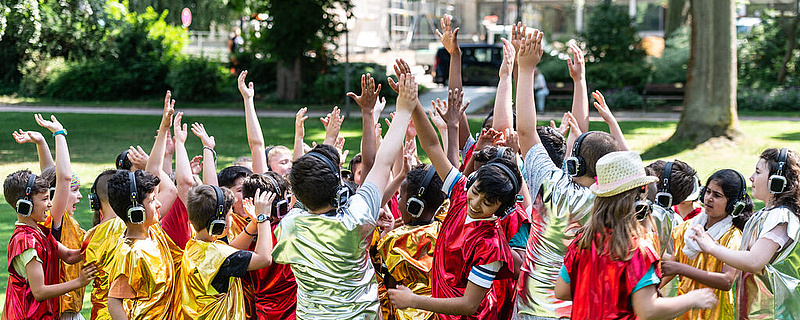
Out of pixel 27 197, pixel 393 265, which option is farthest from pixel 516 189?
pixel 27 197

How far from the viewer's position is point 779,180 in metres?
4.01

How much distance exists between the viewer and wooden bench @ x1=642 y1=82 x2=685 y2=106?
74.4 feet

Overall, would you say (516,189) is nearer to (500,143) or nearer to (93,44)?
(500,143)

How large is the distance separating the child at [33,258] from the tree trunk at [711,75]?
13.0 m

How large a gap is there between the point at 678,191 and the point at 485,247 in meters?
1.59

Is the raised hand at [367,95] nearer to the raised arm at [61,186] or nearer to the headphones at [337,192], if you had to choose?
the headphones at [337,192]

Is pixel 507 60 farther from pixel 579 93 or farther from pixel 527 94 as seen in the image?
pixel 527 94

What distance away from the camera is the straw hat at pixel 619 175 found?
3160 millimetres

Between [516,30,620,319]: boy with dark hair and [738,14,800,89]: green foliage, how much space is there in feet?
72.0

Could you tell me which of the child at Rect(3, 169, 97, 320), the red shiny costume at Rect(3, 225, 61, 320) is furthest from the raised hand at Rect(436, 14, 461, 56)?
the red shiny costume at Rect(3, 225, 61, 320)

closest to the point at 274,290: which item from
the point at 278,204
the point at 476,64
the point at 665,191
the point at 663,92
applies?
the point at 278,204

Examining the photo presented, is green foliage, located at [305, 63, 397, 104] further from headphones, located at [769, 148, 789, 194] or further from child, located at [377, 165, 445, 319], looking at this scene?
headphones, located at [769, 148, 789, 194]

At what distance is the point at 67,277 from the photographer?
487 centimetres

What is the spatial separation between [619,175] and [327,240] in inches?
53.4
